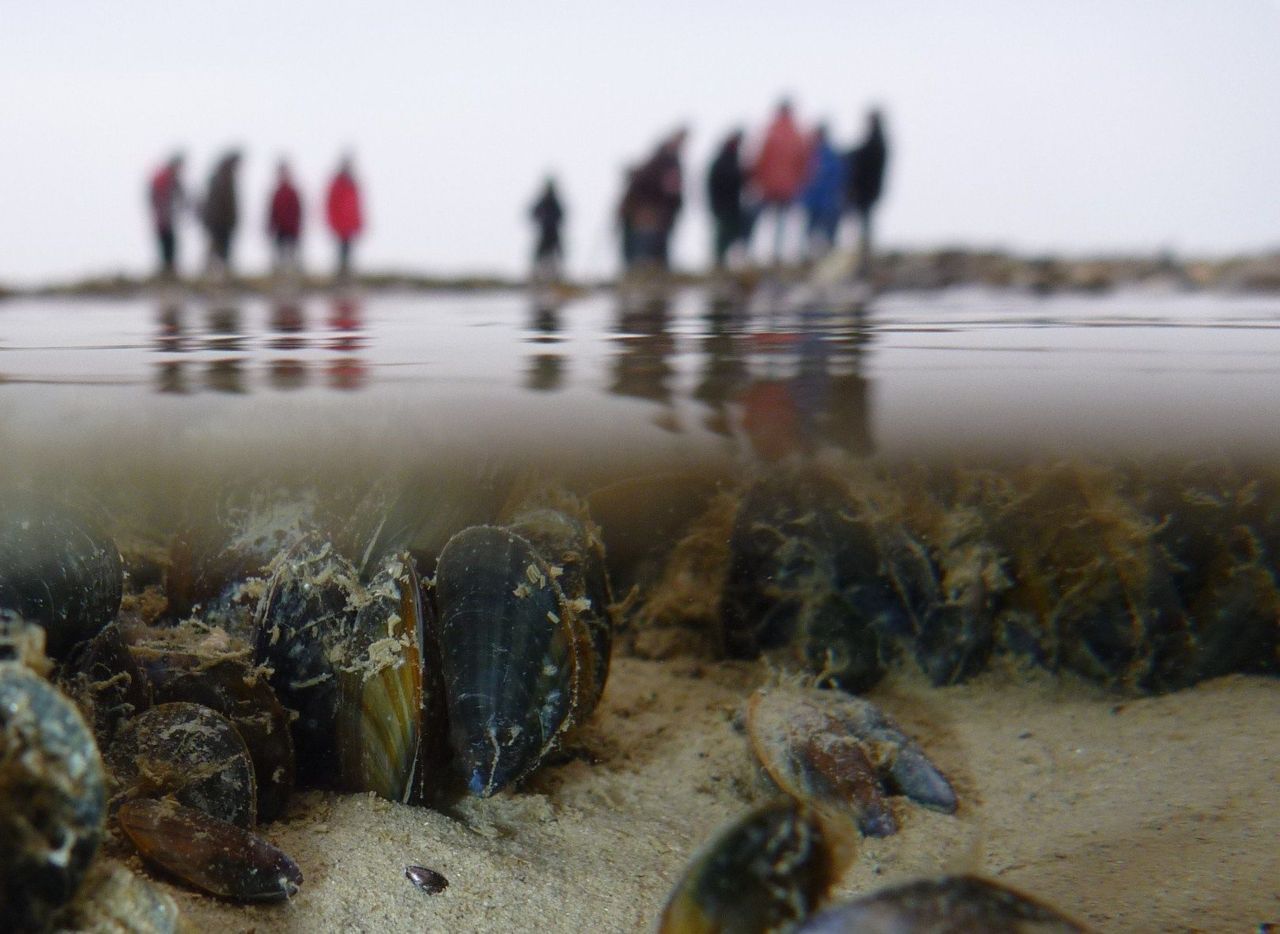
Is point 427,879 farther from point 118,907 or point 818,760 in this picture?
point 818,760

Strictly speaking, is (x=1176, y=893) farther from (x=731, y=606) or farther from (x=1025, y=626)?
(x=731, y=606)

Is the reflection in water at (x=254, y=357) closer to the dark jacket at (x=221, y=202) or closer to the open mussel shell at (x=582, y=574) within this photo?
the open mussel shell at (x=582, y=574)

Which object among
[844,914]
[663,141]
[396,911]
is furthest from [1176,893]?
[663,141]

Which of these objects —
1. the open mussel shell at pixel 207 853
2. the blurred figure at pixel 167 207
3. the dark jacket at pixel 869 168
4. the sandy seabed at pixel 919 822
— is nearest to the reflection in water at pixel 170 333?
the sandy seabed at pixel 919 822

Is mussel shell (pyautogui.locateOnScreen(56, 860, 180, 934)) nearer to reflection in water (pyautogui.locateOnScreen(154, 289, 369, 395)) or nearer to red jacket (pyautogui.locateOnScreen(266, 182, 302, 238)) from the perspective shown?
reflection in water (pyautogui.locateOnScreen(154, 289, 369, 395))

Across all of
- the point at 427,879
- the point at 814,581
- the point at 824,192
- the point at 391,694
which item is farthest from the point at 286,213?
the point at 427,879
